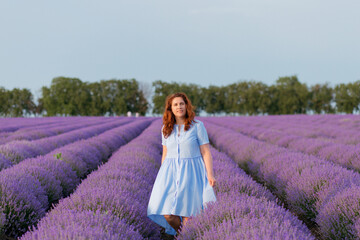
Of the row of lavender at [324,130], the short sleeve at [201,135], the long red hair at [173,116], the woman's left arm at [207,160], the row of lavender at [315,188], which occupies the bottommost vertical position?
the row of lavender at [324,130]

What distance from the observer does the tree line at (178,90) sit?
56.6 m

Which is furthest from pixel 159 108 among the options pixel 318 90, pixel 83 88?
pixel 318 90

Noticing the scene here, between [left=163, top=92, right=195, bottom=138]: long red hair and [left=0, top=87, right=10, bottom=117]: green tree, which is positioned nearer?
[left=163, top=92, right=195, bottom=138]: long red hair

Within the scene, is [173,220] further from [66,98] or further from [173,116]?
[66,98]

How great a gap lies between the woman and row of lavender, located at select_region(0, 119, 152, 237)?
1.58m

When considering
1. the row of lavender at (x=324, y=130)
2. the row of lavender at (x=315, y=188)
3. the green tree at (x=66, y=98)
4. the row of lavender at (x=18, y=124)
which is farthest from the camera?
the green tree at (x=66, y=98)

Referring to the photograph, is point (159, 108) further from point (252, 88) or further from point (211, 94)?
point (252, 88)

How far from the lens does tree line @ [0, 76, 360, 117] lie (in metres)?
56.6

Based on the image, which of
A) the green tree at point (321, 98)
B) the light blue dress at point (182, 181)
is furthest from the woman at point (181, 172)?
the green tree at point (321, 98)

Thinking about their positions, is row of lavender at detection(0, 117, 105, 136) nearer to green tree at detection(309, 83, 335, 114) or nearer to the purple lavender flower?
the purple lavender flower

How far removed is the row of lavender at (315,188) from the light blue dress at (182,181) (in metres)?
1.37

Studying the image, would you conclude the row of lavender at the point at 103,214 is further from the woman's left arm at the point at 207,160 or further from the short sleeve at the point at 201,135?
the short sleeve at the point at 201,135

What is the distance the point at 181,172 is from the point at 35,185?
2.24 metres

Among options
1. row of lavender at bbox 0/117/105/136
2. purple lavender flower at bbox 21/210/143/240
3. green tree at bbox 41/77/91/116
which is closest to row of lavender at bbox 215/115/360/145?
purple lavender flower at bbox 21/210/143/240
